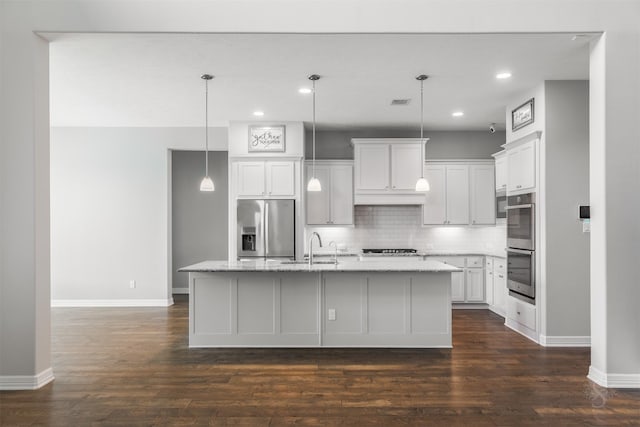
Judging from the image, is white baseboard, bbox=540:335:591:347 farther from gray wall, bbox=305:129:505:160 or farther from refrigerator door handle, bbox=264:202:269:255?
refrigerator door handle, bbox=264:202:269:255

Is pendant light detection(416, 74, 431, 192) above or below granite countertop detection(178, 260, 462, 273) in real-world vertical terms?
above

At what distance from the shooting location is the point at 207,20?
3.73m

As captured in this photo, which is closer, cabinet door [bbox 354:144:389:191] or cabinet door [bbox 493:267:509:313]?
cabinet door [bbox 493:267:509:313]

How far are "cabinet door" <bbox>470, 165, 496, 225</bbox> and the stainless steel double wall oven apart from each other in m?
1.58

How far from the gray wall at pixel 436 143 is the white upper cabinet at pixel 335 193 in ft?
0.85

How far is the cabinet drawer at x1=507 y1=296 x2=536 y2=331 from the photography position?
17.1ft

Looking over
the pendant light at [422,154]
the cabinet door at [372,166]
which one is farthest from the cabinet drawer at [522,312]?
the cabinet door at [372,166]

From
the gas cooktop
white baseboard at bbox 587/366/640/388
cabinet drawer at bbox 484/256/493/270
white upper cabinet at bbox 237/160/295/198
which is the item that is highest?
white upper cabinet at bbox 237/160/295/198

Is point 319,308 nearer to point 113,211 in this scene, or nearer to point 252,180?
point 252,180

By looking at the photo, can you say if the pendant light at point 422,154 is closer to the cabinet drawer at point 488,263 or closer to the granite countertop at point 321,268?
the granite countertop at point 321,268

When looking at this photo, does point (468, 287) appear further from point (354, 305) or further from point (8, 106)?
point (8, 106)

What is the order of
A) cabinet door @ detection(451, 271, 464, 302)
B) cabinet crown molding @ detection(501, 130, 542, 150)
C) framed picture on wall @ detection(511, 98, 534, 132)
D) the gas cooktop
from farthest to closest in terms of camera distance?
the gas cooktop → cabinet door @ detection(451, 271, 464, 302) → framed picture on wall @ detection(511, 98, 534, 132) → cabinet crown molding @ detection(501, 130, 542, 150)

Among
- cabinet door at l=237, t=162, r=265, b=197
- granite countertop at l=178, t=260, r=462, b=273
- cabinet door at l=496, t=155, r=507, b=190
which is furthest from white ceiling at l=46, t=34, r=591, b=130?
granite countertop at l=178, t=260, r=462, b=273

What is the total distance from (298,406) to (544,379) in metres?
2.14
